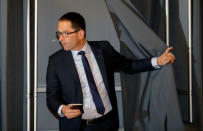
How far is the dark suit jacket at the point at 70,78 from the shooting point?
5.79 feet

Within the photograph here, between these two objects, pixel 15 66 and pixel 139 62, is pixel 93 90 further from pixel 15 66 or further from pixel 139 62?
pixel 15 66

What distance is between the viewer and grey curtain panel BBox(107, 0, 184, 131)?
1662 mm

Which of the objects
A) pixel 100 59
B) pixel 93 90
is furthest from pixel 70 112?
pixel 100 59

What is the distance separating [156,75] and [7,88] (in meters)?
1.01

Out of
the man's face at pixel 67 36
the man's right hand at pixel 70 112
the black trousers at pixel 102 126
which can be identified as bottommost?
the black trousers at pixel 102 126

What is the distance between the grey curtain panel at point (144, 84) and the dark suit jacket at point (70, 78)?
72mm

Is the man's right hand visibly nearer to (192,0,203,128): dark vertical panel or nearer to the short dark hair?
the short dark hair

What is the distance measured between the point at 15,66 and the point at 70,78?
40 cm

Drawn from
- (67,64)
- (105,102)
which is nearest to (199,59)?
(105,102)

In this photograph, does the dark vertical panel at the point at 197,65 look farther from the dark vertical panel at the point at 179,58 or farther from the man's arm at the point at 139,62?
the man's arm at the point at 139,62

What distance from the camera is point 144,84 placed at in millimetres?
1782

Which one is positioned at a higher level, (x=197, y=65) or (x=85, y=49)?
(x=85, y=49)

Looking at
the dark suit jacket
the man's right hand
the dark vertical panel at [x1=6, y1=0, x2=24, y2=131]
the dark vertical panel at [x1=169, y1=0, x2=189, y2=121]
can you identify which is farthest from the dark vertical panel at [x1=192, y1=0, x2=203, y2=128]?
the dark vertical panel at [x1=6, y1=0, x2=24, y2=131]

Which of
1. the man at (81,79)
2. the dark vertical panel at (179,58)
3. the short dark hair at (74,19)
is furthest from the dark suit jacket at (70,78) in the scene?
the dark vertical panel at (179,58)
